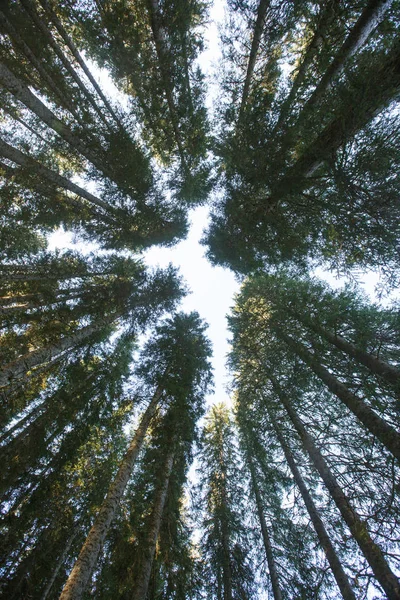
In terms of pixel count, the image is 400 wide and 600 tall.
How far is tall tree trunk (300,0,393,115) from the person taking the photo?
5035 mm

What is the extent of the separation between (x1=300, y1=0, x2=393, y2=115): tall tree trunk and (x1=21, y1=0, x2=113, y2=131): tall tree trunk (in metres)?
6.20

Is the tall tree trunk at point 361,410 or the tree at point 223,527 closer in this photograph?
the tall tree trunk at point 361,410

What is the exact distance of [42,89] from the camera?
28.8 feet

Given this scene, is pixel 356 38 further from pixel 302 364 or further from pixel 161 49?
pixel 302 364

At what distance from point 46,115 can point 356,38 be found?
8.04m

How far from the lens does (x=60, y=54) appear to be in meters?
7.20

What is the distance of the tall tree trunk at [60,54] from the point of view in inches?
269

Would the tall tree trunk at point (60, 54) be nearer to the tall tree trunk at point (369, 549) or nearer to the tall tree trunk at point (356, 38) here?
the tall tree trunk at point (356, 38)

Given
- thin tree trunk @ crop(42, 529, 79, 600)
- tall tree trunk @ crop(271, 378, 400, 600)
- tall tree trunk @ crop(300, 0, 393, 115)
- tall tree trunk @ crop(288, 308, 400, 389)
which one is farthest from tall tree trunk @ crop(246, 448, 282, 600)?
tall tree trunk @ crop(300, 0, 393, 115)

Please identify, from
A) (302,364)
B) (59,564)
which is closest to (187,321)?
(302,364)

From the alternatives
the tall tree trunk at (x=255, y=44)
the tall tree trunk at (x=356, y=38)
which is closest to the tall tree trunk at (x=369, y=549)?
the tall tree trunk at (x=356, y=38)

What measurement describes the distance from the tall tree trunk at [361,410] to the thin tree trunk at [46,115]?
907 centimetres

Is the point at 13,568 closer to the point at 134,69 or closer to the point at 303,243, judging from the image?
the point at 303,243

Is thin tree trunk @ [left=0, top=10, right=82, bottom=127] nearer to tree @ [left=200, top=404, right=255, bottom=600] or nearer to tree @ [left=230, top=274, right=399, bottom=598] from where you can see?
tree @ [left=230, top=274, right=399, bottom=598]
